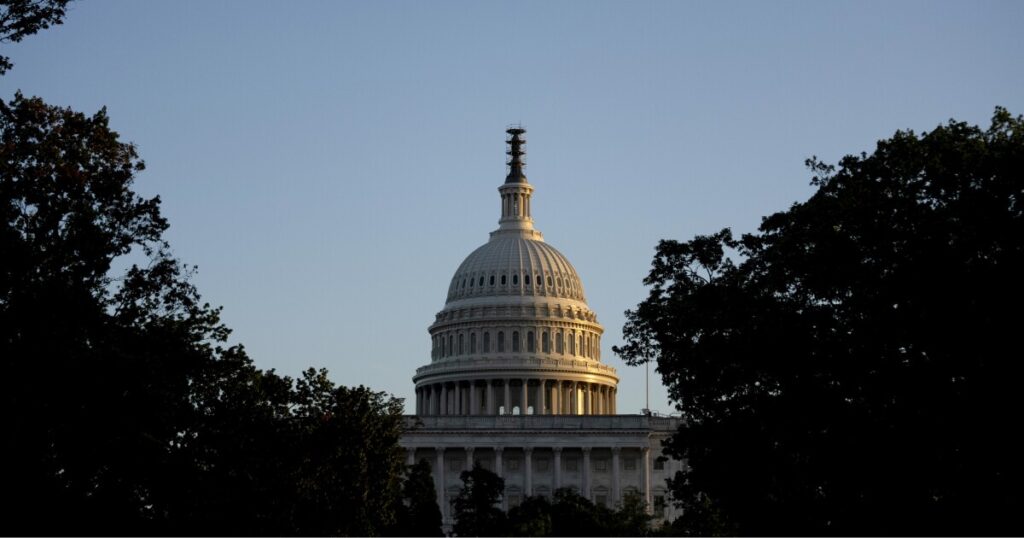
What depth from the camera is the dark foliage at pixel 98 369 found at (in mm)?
59125

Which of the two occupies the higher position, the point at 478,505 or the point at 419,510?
the point at 478,505

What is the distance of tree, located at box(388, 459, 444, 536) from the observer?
12381 cm

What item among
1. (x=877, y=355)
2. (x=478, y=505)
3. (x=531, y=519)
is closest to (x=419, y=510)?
(x=531, y=519)

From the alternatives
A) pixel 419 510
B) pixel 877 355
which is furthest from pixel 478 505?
pixel 877 355

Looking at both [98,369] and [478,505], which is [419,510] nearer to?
[478,505]

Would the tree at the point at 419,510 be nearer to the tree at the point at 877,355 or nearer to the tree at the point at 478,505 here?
the tree at the point at 478,505

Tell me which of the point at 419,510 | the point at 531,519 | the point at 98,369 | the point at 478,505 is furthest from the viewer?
the point at 478,505

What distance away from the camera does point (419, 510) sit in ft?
439

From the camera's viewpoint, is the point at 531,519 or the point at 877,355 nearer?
the point at 877,355

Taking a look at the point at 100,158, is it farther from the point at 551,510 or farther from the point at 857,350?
the point at 551,510

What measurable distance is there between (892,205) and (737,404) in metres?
13.2

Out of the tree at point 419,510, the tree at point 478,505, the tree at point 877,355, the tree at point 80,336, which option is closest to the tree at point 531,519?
the tree at point 478,505

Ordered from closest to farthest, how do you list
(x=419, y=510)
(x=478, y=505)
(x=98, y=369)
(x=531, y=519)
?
(x=98, y=369), (x=531, y=519), (x=419, y=510), (x=478, y=505)

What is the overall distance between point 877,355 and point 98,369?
1125 inches
